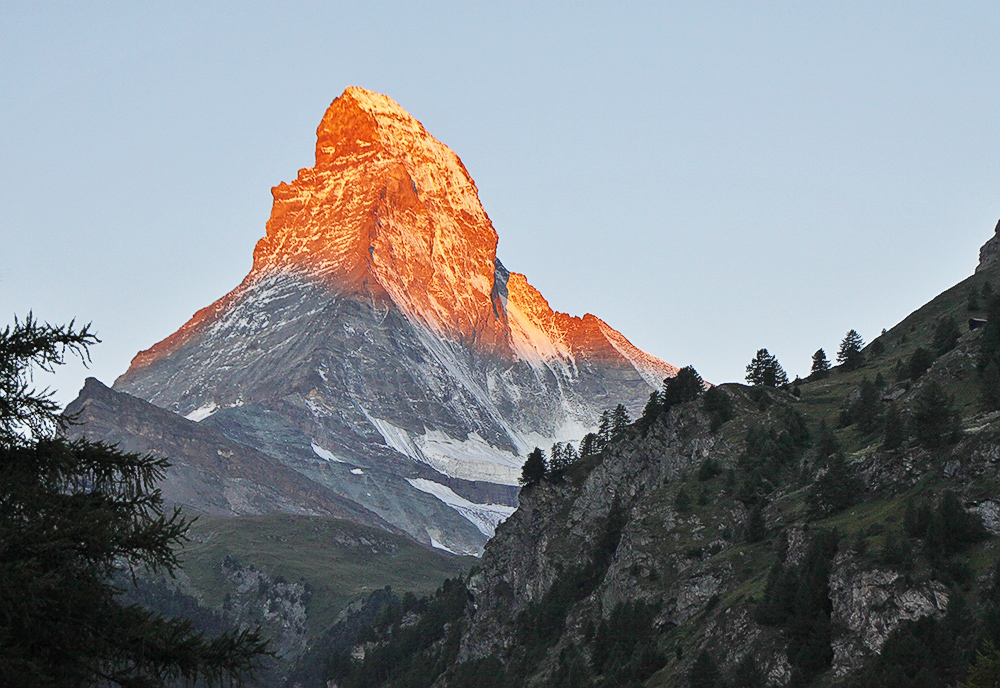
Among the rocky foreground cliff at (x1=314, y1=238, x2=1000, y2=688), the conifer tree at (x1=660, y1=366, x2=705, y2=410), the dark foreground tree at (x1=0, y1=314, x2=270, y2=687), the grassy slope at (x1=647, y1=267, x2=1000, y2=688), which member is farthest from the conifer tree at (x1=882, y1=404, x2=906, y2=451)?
the dark foreground tree at (x1=0, y1=314, x2=270, y2=687)

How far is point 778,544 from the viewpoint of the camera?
11544cm

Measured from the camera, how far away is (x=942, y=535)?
89.2m

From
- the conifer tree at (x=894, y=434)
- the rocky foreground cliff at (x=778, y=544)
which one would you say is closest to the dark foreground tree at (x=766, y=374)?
the rocky foreground cliff at (x=778, y=544)

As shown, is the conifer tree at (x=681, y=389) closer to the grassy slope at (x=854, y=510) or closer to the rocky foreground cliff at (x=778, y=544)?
the rocky foreground cliff at (x=778, y=544)

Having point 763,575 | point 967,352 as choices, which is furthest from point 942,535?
point 967,352

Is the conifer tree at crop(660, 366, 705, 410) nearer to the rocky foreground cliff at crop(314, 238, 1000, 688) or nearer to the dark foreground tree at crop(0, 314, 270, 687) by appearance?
the rocky foreground cliff at crop(314, 238, 1000, 688)

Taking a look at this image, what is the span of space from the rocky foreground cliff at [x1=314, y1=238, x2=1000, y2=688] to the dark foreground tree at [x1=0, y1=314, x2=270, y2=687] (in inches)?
2517

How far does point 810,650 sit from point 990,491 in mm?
19793

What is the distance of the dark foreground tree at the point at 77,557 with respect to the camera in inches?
688

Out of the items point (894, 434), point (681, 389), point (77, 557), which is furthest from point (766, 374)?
point (77, 557)

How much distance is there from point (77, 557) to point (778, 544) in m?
104

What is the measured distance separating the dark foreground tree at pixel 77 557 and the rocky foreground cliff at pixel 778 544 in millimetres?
63923

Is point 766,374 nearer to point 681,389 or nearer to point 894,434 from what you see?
point 681,389

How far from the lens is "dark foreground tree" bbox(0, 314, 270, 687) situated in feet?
57.3
